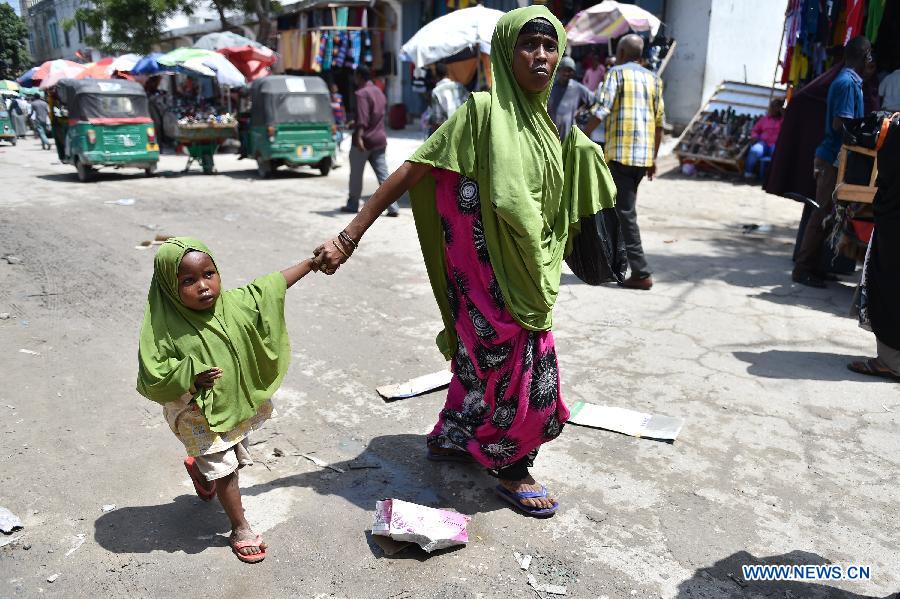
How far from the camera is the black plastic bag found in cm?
274

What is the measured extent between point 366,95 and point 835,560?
24.9 feet

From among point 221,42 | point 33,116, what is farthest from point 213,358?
point 33,116

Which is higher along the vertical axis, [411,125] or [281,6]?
[281,6]

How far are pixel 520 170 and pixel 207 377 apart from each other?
1.26m

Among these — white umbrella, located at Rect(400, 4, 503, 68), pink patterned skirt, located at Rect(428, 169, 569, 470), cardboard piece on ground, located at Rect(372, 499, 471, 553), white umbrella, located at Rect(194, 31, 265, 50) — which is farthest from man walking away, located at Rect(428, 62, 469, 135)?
white umbrella, located at Rect(194, 31, 265, 50)

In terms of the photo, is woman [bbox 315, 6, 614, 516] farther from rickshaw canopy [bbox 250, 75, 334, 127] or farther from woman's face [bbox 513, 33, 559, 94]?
rickshaw canopy [bbox 250, 75, 334, 127]

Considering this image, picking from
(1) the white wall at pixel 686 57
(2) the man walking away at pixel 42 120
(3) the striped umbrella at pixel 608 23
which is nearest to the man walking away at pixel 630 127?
(3) the striped umbrella at pixel 608 23

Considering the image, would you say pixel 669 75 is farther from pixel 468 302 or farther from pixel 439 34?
pixel 468 302

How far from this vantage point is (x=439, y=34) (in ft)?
33.2

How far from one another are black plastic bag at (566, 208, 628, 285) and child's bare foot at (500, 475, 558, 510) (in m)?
0.85

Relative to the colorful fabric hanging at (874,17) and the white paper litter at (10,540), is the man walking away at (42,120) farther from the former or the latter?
the white paper litter at (10,540)

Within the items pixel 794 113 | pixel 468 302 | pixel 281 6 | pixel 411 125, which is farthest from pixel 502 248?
pixel 281 6

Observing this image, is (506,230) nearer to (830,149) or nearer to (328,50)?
(830,149)

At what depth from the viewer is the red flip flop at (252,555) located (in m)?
2.43
